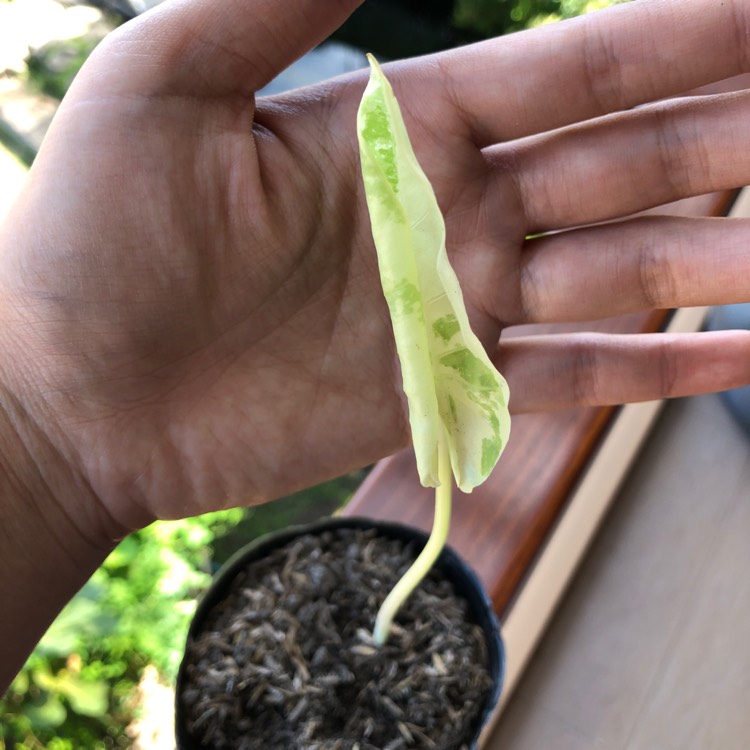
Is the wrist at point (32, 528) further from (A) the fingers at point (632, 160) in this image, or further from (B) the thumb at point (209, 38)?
(A) the fingers at point (632, 160)

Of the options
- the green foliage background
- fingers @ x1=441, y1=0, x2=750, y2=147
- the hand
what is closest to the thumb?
the hand

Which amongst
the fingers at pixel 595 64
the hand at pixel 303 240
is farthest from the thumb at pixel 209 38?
the fingers at pixel 595 64

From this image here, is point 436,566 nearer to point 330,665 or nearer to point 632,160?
point 330,665

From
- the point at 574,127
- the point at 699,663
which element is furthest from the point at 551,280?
the point at 699,663

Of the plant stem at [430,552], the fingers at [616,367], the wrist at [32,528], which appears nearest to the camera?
the plant stem at [430,552]

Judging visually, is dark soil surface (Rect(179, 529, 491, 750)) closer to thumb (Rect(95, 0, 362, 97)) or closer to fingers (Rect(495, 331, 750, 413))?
fingers (Rect(495, 331, 750, 413))

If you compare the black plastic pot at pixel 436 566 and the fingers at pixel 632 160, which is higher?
the fingers at pixel 632 160
